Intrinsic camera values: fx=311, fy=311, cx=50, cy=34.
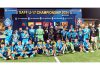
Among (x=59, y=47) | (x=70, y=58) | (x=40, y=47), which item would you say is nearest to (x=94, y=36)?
(x=70, y=58)

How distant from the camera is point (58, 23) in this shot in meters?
8.14

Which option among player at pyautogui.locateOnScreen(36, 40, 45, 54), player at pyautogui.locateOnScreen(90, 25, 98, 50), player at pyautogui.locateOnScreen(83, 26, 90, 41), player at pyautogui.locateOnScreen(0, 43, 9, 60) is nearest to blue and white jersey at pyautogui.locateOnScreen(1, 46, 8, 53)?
player at pyautogui.locateOnScreen(0, 43, 9, 60)

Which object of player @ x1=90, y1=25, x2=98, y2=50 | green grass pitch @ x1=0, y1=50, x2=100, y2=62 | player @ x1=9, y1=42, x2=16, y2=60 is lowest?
green grass pitch @ x1=0, y1=50, x2=100, y2=62

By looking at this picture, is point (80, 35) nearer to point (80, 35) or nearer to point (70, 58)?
point (80, 35)

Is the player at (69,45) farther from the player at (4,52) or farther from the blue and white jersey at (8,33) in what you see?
the player at (4,52)

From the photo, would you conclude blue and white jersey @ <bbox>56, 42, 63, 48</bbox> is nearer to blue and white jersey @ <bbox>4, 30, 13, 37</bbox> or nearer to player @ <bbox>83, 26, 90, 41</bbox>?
player @ <bbox>83, 26, 90, 41</bbox>

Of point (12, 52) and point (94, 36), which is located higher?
point (94, 36)

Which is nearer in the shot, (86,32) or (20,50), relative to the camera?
(20,50)

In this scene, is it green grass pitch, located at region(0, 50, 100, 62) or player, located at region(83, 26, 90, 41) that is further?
player, located at region(83, 26, 90, 41)

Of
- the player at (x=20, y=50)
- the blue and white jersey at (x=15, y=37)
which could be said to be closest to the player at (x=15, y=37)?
the blue and white jersey at (x=15, y=37)
